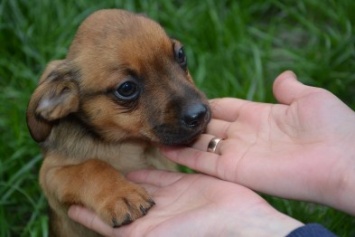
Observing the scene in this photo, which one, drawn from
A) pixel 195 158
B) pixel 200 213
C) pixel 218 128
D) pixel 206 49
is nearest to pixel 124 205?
pixel 200 213

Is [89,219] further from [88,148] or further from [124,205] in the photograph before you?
[88,148]

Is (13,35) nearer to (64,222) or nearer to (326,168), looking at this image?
(64,222)

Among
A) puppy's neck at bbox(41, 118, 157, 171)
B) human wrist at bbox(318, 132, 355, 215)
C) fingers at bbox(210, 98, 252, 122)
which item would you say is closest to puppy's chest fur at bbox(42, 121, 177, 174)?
puppy's neck at bbox(41, 118, 157, 171)

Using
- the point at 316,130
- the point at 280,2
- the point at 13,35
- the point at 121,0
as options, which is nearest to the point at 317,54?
the point at 280,2

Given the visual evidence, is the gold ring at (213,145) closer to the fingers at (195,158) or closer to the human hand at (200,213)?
the fingers at (195,158)

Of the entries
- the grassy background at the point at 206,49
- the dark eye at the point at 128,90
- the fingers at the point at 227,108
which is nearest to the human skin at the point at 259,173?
the fingers at the point at 227,108

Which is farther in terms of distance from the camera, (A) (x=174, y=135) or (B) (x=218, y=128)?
(B) (x=218, y=128)
